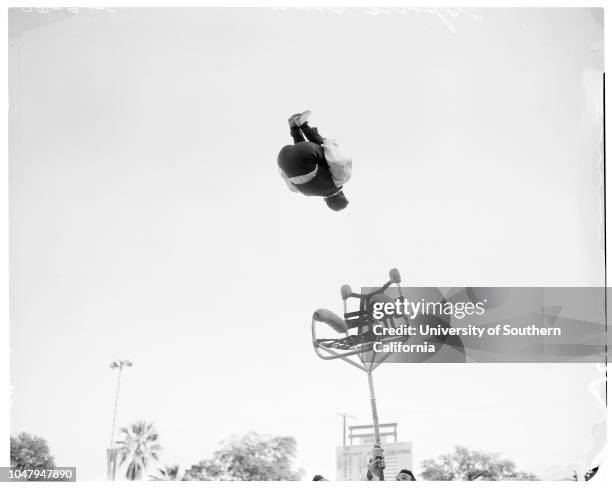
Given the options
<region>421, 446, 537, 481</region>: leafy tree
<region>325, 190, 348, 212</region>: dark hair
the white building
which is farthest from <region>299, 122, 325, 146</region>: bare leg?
<region>421, 446, 537, 481</region>: leafy tree

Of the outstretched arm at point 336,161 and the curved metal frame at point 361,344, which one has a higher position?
the outstretched arm at point 336,161

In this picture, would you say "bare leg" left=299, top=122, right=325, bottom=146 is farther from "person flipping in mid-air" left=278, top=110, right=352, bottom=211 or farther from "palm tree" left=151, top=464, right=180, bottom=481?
"palm tree" left=151, top=464, right=180, bottom=481

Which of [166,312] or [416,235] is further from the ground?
[416,235]

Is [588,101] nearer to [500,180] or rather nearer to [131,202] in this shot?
[500,180]

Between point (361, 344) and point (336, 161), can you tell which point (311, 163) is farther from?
point (361, 344)

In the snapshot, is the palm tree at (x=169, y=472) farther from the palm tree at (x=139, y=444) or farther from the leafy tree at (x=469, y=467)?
the leafy tree at (x=469, y=467)

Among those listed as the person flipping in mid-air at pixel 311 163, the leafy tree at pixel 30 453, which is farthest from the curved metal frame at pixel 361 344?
the leafy tree at pixel 30 453

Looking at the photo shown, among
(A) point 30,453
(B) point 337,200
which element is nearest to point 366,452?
(B) point 337,200

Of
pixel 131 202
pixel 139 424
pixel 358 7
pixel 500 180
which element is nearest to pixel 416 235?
pixel 500 180
